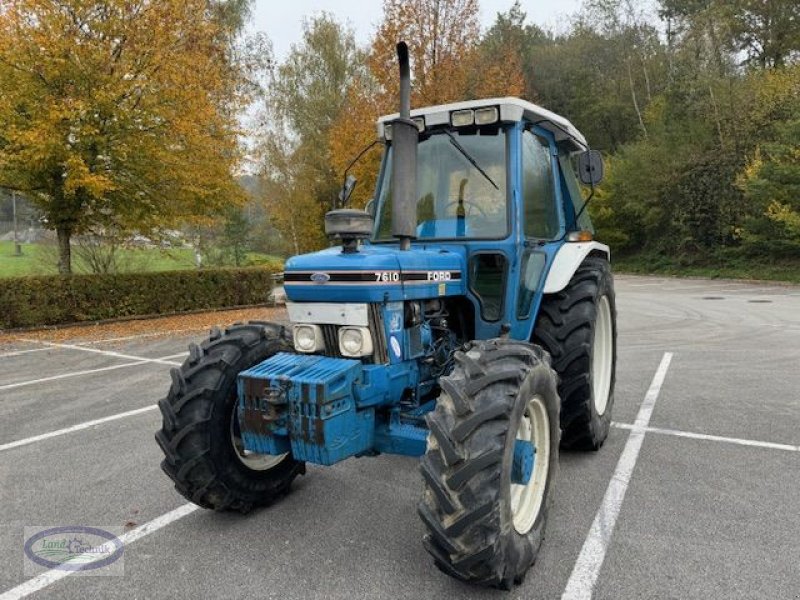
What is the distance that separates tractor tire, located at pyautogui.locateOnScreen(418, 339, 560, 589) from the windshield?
122 cm

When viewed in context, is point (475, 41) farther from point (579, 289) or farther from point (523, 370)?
point (523, 370)

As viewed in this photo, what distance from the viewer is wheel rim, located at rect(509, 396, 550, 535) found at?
2684 millimetres

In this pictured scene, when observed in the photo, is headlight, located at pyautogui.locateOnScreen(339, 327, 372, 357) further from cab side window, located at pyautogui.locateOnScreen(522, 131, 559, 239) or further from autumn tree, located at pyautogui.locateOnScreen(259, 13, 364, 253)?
autumn tree, located at pyautogui.locateOnScreen(259, 13, 364, 253)

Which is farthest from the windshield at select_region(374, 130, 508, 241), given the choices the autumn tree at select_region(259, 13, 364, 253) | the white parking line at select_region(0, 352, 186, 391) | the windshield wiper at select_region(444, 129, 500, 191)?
the autumn tree at select_region(259, 13, 364, 253)

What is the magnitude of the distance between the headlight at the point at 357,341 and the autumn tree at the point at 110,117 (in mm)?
8934

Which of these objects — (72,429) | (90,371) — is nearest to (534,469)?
(72,429)

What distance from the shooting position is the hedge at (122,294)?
34.9 feet

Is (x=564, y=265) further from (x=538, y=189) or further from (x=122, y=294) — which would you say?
(x=122, y=294)

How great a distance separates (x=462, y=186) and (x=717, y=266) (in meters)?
24.3

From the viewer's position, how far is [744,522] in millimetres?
3000

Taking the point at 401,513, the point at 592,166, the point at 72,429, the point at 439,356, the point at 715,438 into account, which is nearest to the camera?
the point at 401,513

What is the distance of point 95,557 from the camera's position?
9.04 feet

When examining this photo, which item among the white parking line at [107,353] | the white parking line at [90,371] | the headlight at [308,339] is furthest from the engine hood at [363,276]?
the white parking line at [107,353]

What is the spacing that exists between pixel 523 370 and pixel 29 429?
455 cm
